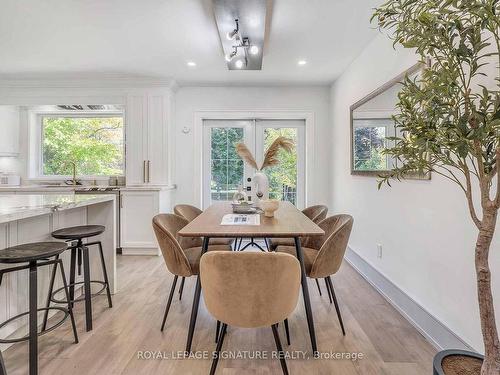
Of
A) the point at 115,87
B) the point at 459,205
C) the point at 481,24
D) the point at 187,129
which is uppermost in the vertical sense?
the point at 115,87

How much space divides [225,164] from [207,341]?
3134mm

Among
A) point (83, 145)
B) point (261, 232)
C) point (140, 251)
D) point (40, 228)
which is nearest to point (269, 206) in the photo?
point (261, 232)

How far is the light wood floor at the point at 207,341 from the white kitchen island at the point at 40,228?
0.86ft

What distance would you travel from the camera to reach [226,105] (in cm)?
455

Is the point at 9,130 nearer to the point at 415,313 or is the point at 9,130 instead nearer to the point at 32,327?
the point at 32,327

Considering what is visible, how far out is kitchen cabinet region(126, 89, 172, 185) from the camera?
4.20 m

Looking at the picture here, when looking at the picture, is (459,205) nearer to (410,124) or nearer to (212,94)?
(410,124)

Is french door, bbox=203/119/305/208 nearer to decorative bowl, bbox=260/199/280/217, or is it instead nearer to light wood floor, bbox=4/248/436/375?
light wood floor, bbox=4/248/436/375

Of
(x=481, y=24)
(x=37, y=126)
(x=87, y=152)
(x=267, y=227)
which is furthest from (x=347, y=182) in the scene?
(x=37, y=126)

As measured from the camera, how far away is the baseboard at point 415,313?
1.80 m

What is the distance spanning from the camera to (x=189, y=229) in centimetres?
177

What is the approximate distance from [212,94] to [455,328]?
411 cm

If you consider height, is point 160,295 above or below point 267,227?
below

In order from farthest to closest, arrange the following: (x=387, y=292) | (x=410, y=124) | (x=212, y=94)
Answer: (x=212, y=94)
(x=387, y=292)
(x=410, y=124)
